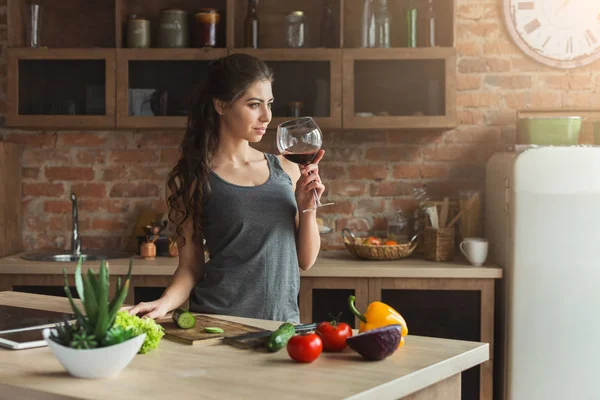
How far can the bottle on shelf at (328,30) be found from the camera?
13.2 feet

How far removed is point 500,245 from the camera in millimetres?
3697

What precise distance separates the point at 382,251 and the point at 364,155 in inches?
26.8

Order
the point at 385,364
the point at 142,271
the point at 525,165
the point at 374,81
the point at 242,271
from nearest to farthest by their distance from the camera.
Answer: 1. the point at 385,364
2. the point at 242,271
3. the point at 525,165
4. the point at 142,271
5. the point at 374,81

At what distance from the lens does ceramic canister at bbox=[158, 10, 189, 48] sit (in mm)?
3986

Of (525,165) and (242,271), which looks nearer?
(242,271)

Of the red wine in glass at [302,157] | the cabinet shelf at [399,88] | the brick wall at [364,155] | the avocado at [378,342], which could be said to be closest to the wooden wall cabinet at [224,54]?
the cabinet shelf at [399,88]

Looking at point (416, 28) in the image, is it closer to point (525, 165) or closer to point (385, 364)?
point (525, 165)

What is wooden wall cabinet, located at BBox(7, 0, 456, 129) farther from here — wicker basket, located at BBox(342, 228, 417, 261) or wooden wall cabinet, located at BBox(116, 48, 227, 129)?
wicker basket, located at BBox(342, 228, 417, 261)

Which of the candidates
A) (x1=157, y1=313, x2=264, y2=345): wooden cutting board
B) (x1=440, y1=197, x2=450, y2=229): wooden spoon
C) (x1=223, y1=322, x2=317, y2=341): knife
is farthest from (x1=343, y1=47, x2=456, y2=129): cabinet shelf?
(x1=223, y1=322, x2=317, y2=341): knife

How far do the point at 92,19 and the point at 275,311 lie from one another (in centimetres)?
244

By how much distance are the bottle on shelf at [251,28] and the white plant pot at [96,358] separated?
104 inches

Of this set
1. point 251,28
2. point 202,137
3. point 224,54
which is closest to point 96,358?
point 202,137

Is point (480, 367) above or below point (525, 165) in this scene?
below

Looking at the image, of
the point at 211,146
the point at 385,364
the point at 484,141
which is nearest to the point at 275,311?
the point at 211,146
